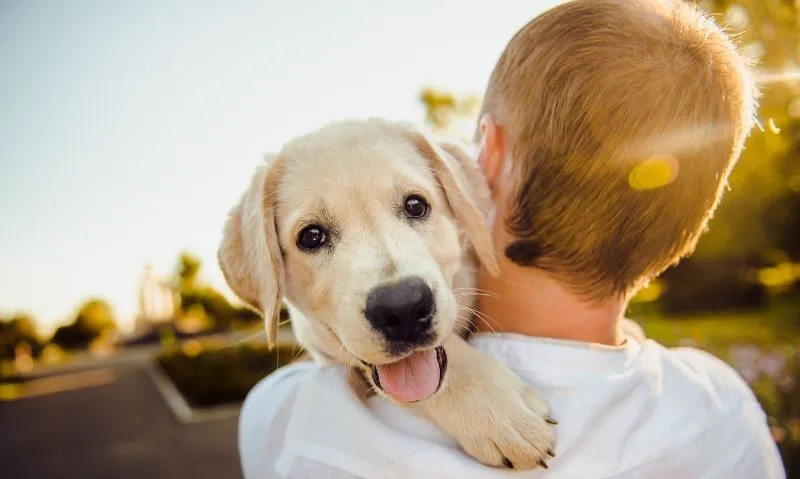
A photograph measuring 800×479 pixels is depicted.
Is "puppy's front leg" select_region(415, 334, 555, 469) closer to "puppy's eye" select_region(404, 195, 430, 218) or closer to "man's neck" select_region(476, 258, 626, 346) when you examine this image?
"man's neck" select_region(476, 258, 626, 346)

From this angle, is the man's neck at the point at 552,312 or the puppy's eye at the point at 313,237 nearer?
the man's neck at the point at 552,312

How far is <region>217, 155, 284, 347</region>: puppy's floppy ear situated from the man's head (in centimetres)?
114

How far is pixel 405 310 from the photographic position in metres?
2.52

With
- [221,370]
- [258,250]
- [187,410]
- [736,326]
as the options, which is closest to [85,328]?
[221,370]

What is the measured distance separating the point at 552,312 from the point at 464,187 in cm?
71

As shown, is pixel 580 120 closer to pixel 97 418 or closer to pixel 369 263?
pixel 369 263

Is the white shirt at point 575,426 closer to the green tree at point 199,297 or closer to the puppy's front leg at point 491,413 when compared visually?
the puppy's front leg at point 491,413

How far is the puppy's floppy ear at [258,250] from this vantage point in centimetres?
306

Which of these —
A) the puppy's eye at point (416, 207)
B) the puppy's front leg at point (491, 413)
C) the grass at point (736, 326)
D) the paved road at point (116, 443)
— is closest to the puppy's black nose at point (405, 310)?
the puppy's front leg at point (491, 413)

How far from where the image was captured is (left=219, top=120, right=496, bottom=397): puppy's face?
2584 millimetres

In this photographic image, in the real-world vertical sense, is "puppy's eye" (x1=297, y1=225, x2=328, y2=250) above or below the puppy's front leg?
above

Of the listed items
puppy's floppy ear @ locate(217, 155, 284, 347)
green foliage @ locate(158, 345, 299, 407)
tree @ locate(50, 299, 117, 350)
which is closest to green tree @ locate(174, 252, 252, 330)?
tree @ locate(50, 299, 117, 350)

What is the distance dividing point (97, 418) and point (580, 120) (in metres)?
19.3

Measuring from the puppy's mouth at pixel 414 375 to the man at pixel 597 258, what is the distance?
71 millimetres
